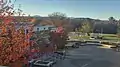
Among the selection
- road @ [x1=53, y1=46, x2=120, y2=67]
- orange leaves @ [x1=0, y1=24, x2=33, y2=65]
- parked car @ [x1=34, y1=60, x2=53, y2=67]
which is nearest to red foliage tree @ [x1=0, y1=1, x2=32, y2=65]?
orange leaves @ [x1=0, y1=24, x2=33, y2=65]

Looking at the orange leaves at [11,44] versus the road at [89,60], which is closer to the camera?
the orange leaves at [11,44]

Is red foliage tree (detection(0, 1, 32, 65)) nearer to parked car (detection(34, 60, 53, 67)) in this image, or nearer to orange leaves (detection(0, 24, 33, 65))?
orange leaves (detection(0, 24, 33, 65))

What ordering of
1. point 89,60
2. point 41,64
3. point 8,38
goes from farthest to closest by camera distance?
1. point 89,60
2. point 41,64
3. point 8,38

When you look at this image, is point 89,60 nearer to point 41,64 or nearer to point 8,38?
point 41,64

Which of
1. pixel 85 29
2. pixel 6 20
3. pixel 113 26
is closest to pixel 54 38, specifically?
pixel 6 20

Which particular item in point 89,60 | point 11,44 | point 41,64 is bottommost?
point 89,60

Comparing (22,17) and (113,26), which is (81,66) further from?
(113,26)

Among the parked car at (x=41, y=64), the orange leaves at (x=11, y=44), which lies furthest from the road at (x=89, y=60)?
the orange leaves at (x=11, y=44)

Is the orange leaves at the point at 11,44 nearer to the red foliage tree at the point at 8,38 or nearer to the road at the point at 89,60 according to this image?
the red foliage tree at the point at 8,38

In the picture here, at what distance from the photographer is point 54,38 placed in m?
22.2

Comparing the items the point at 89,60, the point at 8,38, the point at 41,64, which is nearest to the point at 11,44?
the point at 8,38

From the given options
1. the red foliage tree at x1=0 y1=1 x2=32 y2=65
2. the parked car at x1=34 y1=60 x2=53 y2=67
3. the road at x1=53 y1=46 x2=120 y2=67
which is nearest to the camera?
the red foliage tree at x1=0 y1=1 x2=32 y2=65

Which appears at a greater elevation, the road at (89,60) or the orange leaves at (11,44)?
the orange leaves at (11,44)

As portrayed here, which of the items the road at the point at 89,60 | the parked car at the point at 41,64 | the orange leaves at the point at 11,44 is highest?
the orange leaves at the point at 11,44
